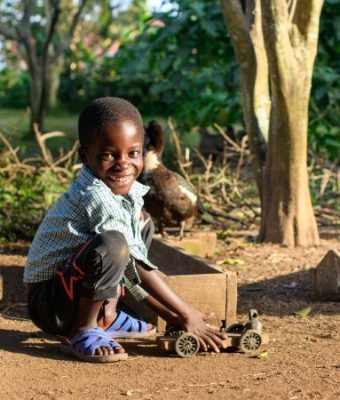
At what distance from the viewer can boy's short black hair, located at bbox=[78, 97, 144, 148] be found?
3.79 metres

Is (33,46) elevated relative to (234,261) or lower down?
elevated

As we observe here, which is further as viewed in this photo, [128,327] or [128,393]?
[128,327]

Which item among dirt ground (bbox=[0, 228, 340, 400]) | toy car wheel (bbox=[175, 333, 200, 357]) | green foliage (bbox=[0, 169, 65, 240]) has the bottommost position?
dirt ground (bbox=[0, 228, 340, 400])

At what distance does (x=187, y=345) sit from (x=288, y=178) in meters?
2.73

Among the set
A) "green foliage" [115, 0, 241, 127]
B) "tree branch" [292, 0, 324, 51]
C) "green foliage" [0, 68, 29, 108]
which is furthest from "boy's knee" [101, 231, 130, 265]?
"green foliage" [0, 68, 29, 108]

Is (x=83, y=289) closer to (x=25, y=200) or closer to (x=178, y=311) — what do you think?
(x=178, y=311)

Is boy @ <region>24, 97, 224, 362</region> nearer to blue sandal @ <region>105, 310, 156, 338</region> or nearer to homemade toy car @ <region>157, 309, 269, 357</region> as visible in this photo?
homemade toy car @ <region>157, 309, 269, 357</region>

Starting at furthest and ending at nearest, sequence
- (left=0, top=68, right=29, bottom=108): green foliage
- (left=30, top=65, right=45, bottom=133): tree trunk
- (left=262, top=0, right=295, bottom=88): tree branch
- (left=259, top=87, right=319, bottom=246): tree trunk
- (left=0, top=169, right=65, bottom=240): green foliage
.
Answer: (left=0, top=68, right=29, bottom=108): green foliage, (left=30, top=65, right=45, bottom=133): tree trunk, (left=0, top=169, right=65, bottom=240): green foliage, (left=259, top=87, right=319, bottom=246): tree trunk, (left=262, top=0, right=295, bottom=88): tree branch

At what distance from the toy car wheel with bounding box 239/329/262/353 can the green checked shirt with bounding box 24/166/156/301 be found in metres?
0.46

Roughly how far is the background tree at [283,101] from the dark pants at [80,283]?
2.76m

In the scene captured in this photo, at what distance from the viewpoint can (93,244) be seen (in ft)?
11.9

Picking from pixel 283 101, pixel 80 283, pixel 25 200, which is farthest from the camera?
pixel 25 200

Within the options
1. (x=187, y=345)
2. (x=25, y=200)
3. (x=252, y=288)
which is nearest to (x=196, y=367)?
(x=187, y=345)

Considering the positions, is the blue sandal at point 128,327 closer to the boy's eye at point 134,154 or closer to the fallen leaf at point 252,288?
the boy's eye at point 134,154
